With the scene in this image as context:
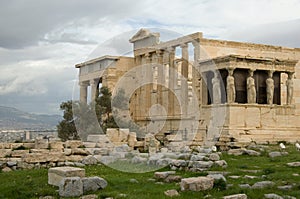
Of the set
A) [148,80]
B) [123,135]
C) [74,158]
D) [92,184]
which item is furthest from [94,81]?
[92,184]

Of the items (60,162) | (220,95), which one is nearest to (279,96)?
(220,95)

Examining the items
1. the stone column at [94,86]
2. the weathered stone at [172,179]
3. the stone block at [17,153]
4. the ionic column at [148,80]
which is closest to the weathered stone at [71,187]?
the weathered stone at [172,179]

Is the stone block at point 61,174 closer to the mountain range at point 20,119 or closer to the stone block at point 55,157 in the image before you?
the stone block at point 55,157

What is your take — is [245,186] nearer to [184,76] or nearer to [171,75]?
[184,76]

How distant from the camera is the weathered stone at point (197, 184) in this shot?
8898 mm

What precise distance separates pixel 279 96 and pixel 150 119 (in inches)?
336

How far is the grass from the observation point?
28.7ft

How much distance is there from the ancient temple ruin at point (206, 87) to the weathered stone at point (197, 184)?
35.1 feet

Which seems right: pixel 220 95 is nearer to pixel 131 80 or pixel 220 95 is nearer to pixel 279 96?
pixel 279 96

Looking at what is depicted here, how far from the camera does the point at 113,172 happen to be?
40.7ft

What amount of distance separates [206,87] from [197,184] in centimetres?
1721

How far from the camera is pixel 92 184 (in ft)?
30.9

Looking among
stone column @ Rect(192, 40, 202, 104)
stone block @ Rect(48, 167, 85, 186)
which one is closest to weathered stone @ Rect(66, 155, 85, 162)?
stone block @ Rect(48, 167, 85, 186)

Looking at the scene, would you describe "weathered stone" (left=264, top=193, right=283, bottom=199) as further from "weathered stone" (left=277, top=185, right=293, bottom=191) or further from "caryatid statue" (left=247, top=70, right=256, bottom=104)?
"caryatid statue" (left=247, top=70, right=256, bottom=104)
